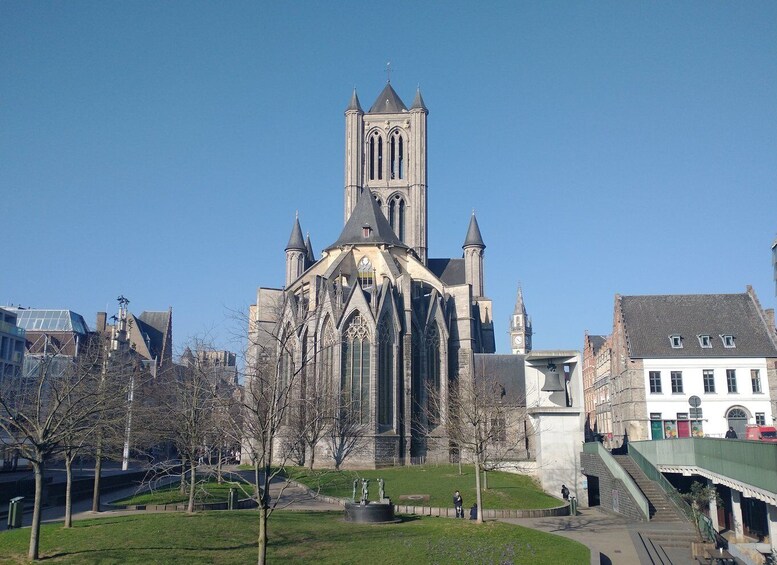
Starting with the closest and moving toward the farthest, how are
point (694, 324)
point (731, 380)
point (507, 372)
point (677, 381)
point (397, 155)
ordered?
Result: point (731, 380)
point (677, 381)
point (694, 324)
point (507, 372)
point (397, 155)

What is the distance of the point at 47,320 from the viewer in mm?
84625

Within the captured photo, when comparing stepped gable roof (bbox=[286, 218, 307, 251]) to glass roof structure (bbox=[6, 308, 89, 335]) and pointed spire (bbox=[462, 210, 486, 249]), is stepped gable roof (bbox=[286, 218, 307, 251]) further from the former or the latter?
glass roof structure (bbox=[6, 308, 89, 335])

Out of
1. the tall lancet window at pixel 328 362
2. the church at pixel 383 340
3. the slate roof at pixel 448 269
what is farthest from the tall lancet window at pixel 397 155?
the tall lancet window at pixel 328 362

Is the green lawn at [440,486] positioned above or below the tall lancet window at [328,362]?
below

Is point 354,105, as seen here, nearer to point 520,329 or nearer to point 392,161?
point 392,161

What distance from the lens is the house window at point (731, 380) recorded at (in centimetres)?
5066

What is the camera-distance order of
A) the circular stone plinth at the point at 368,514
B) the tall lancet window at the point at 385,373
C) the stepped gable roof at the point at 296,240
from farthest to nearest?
the stepped gable roof at the point at 296,240
the tall lancet window at the point at 385,373
the circular stone plinth at the point at 368,514

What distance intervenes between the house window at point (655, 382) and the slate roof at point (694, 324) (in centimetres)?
126

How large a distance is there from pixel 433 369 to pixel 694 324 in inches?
747

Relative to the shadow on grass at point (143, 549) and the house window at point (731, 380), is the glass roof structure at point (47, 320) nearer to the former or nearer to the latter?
the house window at point (731, 380)

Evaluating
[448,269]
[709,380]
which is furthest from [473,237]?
[709,380]

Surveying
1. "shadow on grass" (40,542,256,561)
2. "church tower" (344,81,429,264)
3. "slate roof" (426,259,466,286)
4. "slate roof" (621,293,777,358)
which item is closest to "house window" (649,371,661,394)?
"slate roof" (621,293,777,358)

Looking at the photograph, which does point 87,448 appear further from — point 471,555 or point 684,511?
point 684,511

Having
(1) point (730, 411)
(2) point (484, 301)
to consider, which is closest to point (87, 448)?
(1) point (730, 411)
